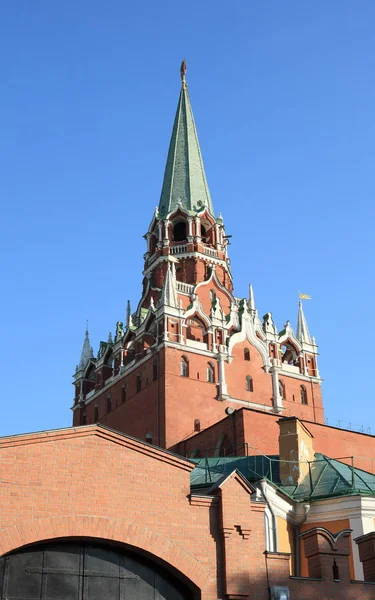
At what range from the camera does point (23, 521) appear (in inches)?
595

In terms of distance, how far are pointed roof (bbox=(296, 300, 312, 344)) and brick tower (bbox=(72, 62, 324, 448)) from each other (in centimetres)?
8

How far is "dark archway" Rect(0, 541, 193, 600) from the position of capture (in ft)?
49.8

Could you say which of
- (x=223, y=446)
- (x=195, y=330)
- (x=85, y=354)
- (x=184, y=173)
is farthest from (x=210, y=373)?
(x=184, y=173)

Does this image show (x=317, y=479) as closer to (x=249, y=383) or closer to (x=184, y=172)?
(x=249, y=383)

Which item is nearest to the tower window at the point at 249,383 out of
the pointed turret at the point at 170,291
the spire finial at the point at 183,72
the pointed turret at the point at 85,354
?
the pointed turret at the point at 170,291

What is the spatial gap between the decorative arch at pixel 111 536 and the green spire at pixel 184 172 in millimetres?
47366

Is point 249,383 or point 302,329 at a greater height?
point 302,329

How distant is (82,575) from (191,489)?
5.98m

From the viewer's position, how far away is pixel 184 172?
65.4 meters

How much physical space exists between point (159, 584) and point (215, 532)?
1.55 m

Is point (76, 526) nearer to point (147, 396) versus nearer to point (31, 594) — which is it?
point (31, 594)

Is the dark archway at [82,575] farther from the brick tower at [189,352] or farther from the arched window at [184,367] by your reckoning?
the arched window at [184,367]

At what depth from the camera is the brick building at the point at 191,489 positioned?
15.6m

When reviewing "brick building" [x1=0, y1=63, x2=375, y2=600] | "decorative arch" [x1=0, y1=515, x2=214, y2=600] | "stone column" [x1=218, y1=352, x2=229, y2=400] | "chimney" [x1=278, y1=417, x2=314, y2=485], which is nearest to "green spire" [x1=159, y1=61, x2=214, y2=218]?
"brick building" [x1=0, y1=63, x2=375, y2=600]
